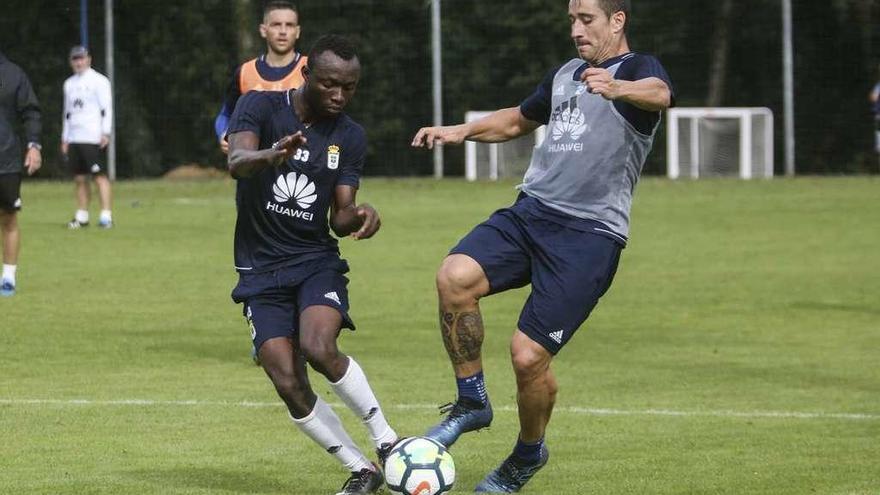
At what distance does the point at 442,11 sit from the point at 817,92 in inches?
296

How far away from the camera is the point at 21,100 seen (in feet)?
53.4

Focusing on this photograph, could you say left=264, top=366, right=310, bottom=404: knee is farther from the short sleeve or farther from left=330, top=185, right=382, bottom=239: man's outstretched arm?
the short sleeve

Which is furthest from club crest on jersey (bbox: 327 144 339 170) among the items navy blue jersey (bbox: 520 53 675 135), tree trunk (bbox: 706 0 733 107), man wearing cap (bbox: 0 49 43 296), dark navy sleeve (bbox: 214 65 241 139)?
tree trunk (bbox: 706 0 733 107)

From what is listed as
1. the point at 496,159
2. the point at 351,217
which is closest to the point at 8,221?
the point at 351,217

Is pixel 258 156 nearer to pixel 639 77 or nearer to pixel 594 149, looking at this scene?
pixel 594 149

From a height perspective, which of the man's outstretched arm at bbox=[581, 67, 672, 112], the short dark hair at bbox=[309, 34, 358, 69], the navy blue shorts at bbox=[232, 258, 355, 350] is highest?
the short dark hair at bbox=[309, 34, 358, 69]

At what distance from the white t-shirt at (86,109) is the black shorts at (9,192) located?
8.01 meters

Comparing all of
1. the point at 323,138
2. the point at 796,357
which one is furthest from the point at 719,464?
the point at 796,357

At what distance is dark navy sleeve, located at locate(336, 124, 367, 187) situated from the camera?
7965 millimetres

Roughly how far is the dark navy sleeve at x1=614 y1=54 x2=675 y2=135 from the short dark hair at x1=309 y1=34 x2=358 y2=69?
119 cm

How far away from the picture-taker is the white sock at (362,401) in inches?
310

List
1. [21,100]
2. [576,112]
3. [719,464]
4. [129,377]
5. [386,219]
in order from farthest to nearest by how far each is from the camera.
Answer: [386,219] < [21,100] < [129,377] < [719,464] < [576,112]

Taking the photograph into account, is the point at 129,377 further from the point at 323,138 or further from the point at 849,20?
the point at 849,20

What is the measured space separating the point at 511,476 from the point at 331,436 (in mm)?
869
